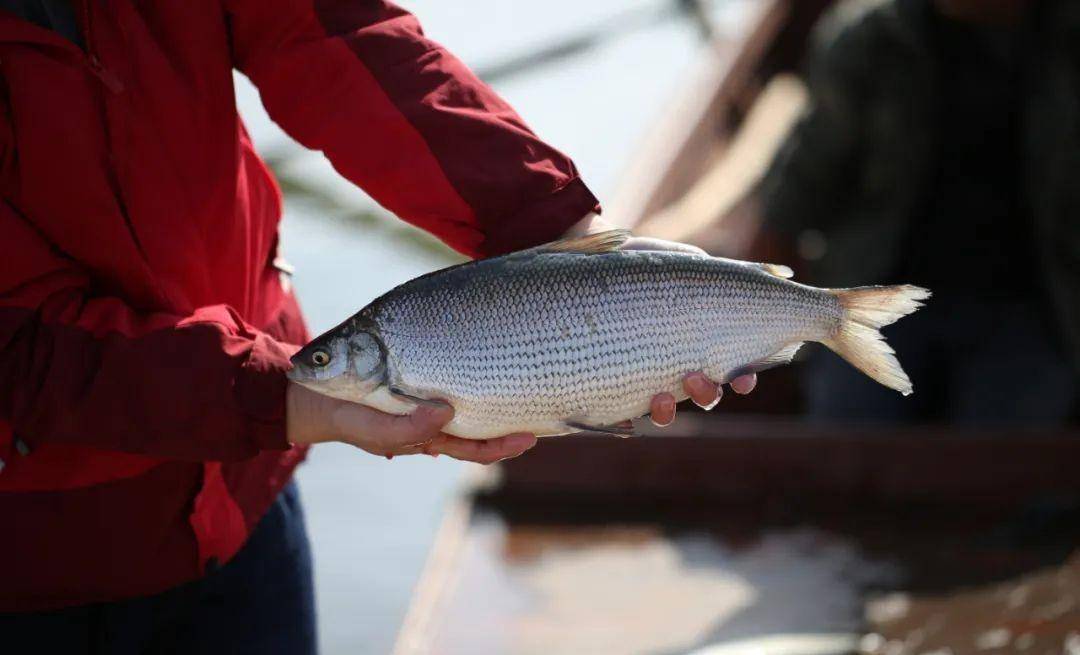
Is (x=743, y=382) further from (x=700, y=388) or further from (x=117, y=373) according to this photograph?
(x=117, y=373)

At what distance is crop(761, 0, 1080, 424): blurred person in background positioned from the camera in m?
5.26

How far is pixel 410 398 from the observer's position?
2260 millimetres

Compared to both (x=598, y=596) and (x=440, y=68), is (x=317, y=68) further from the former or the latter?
(x=598, y=596)

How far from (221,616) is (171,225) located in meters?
0.71

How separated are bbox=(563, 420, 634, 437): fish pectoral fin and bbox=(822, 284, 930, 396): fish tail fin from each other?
43cm

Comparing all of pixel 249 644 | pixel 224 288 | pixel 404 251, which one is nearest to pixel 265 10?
pixel 224 288

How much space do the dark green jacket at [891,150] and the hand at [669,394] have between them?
310cm

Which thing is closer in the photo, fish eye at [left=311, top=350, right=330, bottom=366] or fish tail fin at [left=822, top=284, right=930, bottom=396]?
fish eye at [left=311, top=350, right=330, bottom=366]

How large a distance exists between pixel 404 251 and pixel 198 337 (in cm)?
992

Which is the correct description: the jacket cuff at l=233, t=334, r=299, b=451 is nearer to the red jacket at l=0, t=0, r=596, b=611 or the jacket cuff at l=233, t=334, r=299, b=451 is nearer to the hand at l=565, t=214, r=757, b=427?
the red jacket at l=0, t=0, r=596, b=611

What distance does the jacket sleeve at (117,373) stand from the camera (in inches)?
79.5

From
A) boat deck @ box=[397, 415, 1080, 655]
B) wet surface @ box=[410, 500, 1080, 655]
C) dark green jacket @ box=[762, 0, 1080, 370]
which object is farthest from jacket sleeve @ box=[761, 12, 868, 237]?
wet surface @ box=[410, 500, 1080, 655]

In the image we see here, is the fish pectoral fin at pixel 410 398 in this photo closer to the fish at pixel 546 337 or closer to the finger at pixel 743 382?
the fish at pixel 546 337

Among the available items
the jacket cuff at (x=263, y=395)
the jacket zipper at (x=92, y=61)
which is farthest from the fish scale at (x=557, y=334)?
the jacket zipper at (x=92, y=61)
